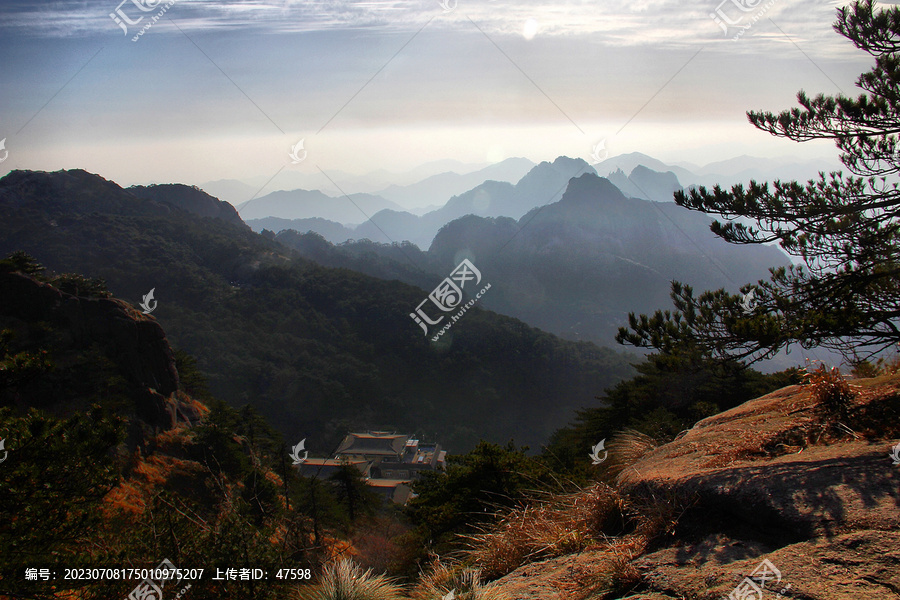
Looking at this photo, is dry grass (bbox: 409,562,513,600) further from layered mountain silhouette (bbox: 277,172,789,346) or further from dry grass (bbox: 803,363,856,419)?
layered mountain silhouette (bbox: 277,172,789,346)

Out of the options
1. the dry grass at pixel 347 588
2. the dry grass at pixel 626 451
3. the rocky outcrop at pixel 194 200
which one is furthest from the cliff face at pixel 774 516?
the rocky outcrop at pixel 194 200

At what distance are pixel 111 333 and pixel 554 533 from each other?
21.9 meters

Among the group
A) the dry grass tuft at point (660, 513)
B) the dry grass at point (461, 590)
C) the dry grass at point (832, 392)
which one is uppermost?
the dry grass at point (832, 392)

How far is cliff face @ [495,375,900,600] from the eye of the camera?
6.48 feet

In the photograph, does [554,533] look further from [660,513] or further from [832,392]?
[832,392]

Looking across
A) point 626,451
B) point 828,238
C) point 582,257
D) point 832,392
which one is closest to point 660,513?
point 832,392

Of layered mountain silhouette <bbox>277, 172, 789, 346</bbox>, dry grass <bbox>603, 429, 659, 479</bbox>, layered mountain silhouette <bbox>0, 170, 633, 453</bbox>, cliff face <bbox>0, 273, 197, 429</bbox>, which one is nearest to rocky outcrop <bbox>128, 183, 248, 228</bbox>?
layered mountain silhouette <bbox>277, 172, 789, 346</bbox>

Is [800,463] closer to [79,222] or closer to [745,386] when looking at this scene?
[745,386]

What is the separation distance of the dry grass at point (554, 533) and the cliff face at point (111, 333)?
1922cm

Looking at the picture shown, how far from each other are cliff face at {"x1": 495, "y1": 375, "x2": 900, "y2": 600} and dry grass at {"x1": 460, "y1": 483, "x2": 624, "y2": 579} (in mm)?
128

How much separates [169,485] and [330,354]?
34.8 meters

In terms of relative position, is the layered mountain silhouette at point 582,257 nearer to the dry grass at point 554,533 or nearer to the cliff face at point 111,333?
the cliff face at point 111,333

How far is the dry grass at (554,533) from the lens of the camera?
3.19 meters

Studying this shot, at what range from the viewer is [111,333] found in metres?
19.5
